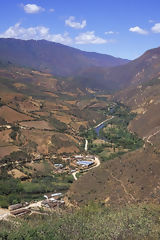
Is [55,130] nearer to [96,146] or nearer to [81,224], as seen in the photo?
[96,146]

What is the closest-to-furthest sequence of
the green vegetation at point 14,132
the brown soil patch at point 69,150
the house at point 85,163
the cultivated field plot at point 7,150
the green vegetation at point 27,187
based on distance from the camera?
the green vegetation at point 27,187 < the cultivated field plot at point 7,150 < the house at point 85,163 < the green vegetation at point 14,132 < the brown soil patch at point 69,150

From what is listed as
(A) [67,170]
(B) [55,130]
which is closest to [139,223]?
(A) [67,170]

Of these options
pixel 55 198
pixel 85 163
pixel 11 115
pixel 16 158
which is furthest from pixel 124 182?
pixel 11 115

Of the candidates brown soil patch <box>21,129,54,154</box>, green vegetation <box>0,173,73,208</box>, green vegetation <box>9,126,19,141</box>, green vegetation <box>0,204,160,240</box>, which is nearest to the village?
green vegetation <box>0,173,73,208</box>

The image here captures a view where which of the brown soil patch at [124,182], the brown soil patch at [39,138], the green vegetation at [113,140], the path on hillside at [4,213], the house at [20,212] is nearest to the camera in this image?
the path on hillside at [4,213]

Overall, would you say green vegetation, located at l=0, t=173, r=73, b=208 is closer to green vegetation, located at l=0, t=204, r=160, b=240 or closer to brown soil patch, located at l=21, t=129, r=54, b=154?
brown soil patch, located at l=21, t=129, r=54, b=154

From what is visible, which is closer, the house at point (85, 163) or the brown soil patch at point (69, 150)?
the house at point (85, 163)

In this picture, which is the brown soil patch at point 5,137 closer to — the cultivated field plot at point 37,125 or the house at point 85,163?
the cultivated field plot at point 37,125

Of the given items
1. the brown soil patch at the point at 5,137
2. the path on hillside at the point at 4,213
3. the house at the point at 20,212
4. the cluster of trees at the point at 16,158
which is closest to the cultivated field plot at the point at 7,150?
the cluster of trees at the point at 16,158
